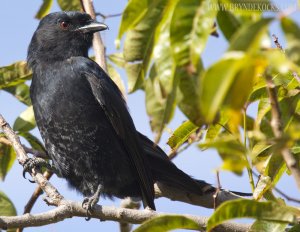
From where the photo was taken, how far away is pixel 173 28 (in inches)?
64.1

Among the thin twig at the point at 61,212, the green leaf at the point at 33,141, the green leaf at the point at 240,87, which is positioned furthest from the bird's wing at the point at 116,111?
the green leaf at the point at 240,87

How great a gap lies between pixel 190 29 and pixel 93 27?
13.2ft

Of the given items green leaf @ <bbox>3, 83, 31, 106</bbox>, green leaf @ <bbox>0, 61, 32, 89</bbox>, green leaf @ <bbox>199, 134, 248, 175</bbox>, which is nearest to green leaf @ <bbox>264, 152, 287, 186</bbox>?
green leaf @ <bbox>199, 134, 248, 175</bbox>

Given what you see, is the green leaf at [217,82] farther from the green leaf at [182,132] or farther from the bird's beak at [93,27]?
the bird's beak at [93,27]

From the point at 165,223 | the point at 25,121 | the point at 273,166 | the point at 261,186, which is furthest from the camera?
the point at 25,121

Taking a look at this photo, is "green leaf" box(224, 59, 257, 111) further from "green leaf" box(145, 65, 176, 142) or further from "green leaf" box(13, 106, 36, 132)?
"green leaf" box(13, 106, 36, 132)

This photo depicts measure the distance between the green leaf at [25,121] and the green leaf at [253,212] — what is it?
2633 millimetres

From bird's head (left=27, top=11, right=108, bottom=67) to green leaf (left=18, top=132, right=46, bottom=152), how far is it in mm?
817

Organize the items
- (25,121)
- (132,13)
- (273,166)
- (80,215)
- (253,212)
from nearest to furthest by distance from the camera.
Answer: (132,13) → (253,212) → (273,166) → (80,215) → (25,121)

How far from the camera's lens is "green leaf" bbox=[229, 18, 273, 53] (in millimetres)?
1291

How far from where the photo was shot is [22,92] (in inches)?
Result: 191

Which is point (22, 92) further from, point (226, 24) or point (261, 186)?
point (226, 24)

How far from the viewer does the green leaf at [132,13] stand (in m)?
1.83

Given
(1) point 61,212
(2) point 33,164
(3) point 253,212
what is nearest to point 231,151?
(3) point 253,212
